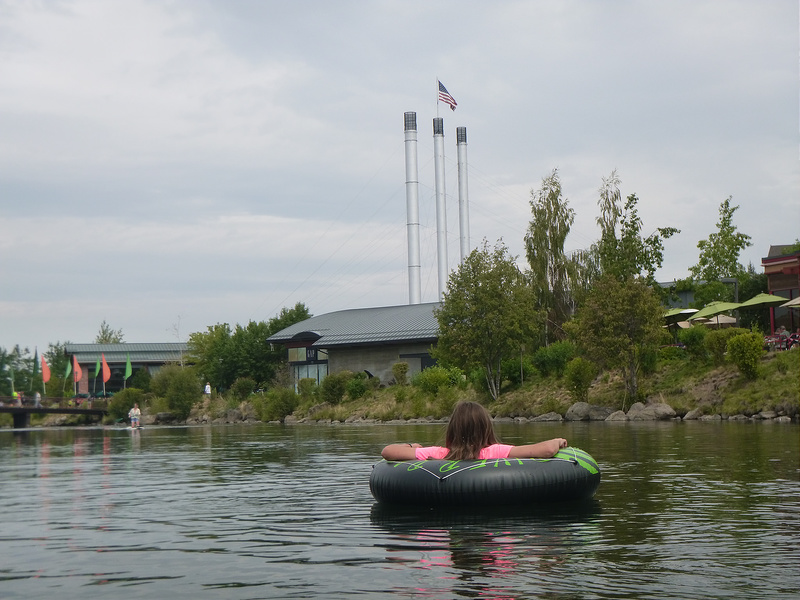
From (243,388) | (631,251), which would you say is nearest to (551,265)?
(631,251)

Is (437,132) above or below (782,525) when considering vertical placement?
above

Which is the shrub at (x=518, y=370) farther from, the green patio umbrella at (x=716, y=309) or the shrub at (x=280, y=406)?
the shrub at (x=280, y=406)

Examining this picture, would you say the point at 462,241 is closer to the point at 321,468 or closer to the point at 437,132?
the point at 437,132

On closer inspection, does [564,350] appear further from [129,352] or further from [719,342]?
[129,352]

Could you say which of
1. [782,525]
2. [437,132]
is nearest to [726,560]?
[782,525]

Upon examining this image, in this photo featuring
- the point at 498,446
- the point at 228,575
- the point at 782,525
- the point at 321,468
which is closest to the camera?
the point at 228,575

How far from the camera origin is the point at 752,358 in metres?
39.0

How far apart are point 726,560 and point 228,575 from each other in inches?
167

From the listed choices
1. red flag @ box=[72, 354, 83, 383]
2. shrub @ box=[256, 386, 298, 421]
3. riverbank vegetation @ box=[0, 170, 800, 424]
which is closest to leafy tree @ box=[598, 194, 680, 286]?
riverbank vegetation @ box=[0, 170, 800, 424]

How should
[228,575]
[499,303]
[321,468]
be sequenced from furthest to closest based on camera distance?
[499,303], [321,468], [228,575]

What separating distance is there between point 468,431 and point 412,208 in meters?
65.4

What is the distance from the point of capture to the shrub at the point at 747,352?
39.1 meters

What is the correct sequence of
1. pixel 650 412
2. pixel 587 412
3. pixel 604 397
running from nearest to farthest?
pixel 650 412, pixel 587 412, pixel 604 397

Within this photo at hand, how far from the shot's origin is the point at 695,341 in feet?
146
